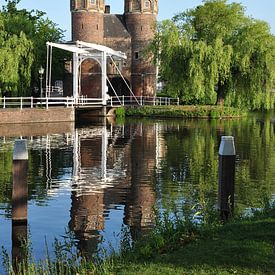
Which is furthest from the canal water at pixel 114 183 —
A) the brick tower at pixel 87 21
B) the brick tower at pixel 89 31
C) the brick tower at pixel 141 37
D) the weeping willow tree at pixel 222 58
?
the brick tower at pixel 141 37

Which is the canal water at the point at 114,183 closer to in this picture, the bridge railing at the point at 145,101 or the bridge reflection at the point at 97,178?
the bridge reflection at the point at 97,178

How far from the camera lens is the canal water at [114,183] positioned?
961 cm

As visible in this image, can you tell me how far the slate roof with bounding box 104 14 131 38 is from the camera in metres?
59.7

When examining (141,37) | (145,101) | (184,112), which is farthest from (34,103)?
(141,37)

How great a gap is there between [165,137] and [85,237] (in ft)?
62.7

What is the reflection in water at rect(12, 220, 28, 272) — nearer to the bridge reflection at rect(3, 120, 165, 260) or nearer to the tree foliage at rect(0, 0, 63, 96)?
the bridge reflection at rect(3, 120, 165, 260)

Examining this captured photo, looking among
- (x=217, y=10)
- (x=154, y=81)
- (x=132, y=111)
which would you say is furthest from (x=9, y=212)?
(x=154, y=81)

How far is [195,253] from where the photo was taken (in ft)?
21.7

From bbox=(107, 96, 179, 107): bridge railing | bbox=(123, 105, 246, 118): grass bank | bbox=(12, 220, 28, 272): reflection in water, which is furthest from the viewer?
bbox=(107, 96, 179, 107): bridge railing

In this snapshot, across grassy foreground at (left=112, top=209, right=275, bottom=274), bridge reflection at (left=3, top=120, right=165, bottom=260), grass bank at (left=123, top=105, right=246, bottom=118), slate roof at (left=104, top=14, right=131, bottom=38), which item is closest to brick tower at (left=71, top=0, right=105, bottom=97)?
slate roof at (left=104, top=14, right=131, bottom=38)

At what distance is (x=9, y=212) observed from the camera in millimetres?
10898

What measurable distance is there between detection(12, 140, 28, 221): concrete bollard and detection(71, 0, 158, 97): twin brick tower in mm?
44665

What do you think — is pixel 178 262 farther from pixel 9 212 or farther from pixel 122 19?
pixel 122 19

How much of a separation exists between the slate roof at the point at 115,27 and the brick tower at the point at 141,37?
106 centimetres
